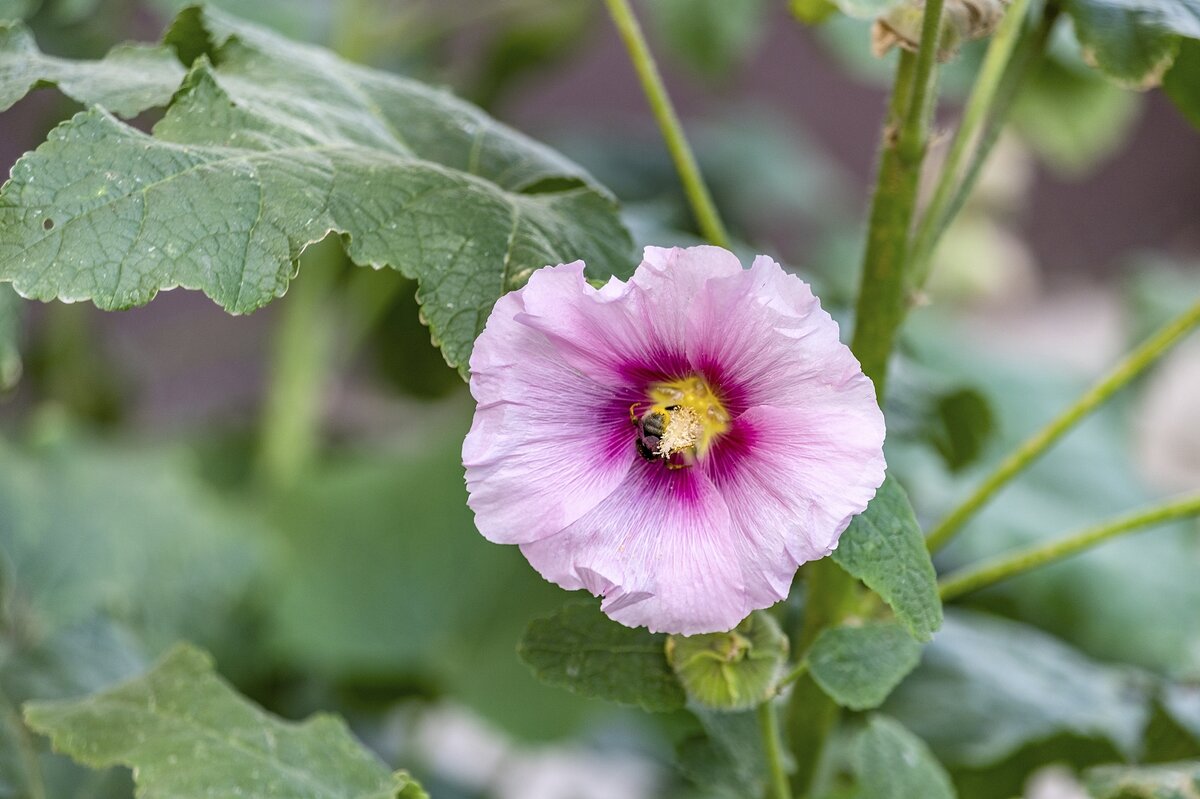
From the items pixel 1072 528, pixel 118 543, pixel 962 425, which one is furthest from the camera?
pixel 1072 528

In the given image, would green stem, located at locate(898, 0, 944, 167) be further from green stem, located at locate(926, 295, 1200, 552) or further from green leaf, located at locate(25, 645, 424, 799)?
green leaf, located at locate(25, 645, 424, 799)

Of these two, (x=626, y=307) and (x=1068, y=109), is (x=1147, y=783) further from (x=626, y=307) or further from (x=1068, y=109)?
(x=1068, y=109)

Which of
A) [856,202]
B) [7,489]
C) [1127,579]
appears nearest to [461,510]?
[7,489]

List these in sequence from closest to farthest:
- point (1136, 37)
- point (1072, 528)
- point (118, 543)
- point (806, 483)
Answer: point (806, 483) < point (1136, 37) < point (118, 543) < point (1072, 528)

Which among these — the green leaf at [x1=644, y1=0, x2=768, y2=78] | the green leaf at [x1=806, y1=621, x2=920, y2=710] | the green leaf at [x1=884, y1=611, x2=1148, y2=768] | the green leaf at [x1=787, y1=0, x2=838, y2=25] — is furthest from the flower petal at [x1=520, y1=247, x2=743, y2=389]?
the green leaf at [x1=644, y1=0, x2=768, y2=78]

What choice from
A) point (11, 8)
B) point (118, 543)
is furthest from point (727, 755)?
point (118, 543)

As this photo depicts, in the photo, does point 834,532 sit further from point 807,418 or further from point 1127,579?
point 1127,579
